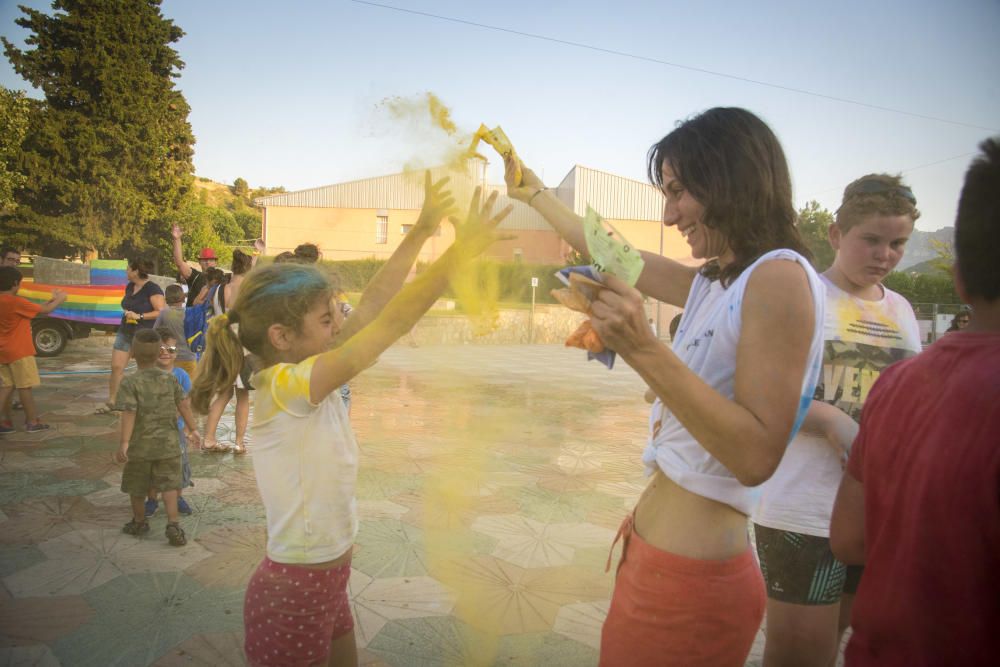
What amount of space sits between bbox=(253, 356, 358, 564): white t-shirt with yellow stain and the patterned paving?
1.10 m

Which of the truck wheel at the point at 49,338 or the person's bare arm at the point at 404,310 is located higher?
the person's bare arm at the point at 404,310

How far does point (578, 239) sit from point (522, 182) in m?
0.36

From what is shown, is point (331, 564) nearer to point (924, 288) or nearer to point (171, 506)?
point (171, 506)

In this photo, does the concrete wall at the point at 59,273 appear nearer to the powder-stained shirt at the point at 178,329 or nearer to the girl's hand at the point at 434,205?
the powder-stained shirt at the point at 178,329

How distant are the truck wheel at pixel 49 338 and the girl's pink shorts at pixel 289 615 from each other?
1307 centimetres

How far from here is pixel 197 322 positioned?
620 cm

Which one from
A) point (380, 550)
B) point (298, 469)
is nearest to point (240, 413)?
point (380, 550)

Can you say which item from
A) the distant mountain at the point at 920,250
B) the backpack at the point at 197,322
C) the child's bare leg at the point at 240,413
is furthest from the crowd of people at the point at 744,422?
the distant mountain at the point at 920,250

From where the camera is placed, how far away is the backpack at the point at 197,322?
6.10 meters

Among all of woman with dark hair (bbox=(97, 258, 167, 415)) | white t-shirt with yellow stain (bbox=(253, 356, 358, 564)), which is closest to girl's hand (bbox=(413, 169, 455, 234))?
white t-shirt with yellow stain (bbox=(253, 356, 358, 564))

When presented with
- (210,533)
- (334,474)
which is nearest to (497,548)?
(210,533)

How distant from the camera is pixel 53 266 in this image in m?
12.9

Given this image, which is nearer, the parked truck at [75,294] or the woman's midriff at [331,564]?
the woman's midriff at [331,564]

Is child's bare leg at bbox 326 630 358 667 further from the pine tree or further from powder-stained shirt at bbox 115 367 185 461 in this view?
the pine tree
